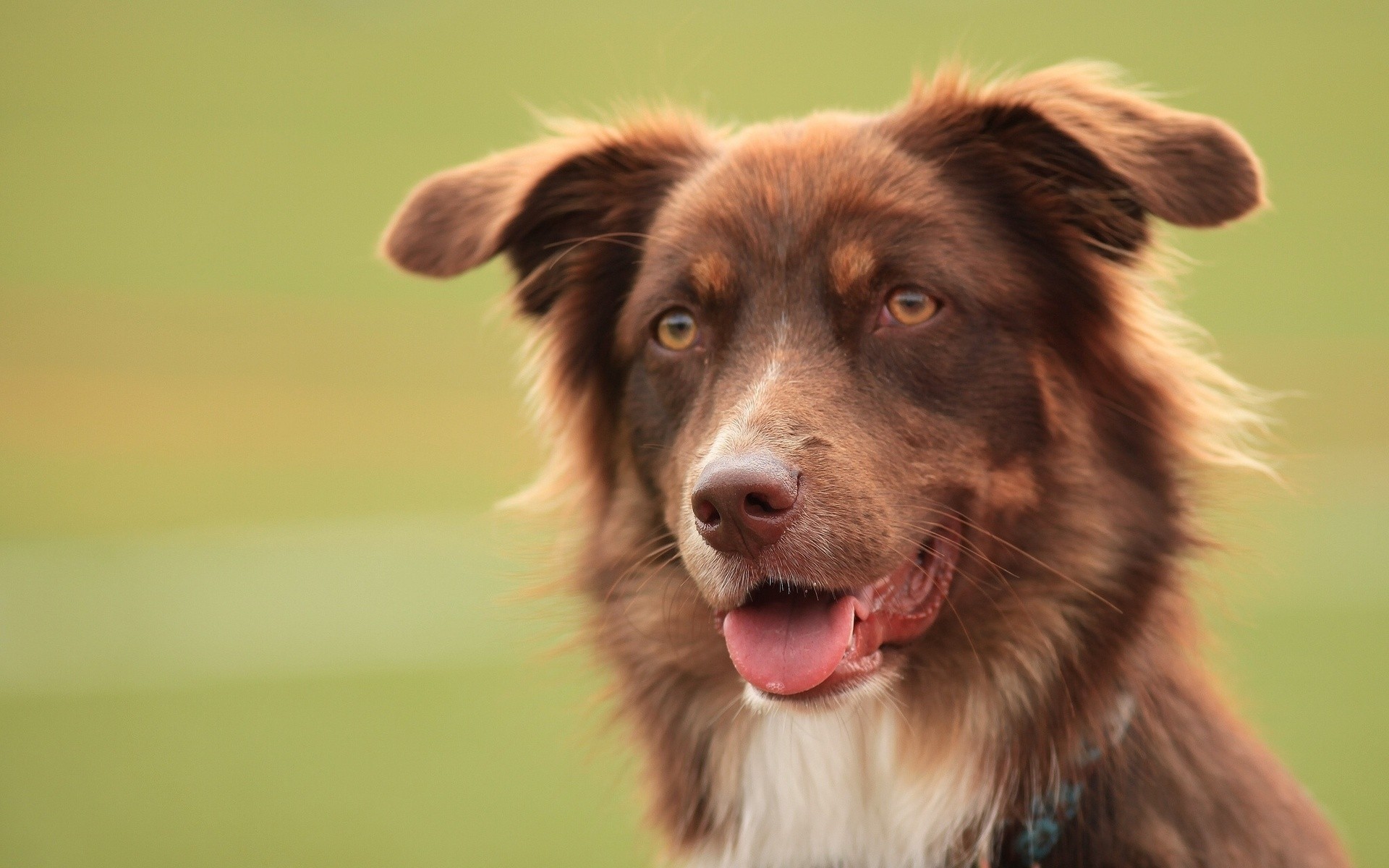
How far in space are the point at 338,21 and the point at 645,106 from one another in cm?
2348

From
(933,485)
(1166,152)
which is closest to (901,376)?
(933,485)

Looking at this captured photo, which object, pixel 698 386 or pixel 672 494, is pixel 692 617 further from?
pixel 698 386

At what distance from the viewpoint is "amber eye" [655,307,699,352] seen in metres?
3.80

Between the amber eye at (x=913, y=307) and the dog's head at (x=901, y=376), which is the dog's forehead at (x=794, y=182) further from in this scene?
the amber eye at (x=913, y=307)

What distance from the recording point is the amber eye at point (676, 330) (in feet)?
12.5

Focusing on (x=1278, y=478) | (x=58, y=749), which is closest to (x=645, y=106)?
(x=1278, y=478)

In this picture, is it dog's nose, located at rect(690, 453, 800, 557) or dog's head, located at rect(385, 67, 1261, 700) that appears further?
dog's head, located at rect(385, 67, 1261, 700)

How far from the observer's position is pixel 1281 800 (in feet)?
11.5

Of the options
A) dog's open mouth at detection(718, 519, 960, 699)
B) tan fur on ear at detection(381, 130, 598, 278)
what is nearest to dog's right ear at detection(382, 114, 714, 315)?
tan fur on ear at detection(381, 130, 598, 278)

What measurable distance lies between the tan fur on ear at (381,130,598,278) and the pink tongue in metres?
1.20

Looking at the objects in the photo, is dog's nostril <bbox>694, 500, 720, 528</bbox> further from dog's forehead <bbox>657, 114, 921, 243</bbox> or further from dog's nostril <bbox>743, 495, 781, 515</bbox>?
dog's forehead <bbox>657, 114, 921, 243</bbox>

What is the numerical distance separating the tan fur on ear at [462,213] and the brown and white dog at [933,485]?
0.01 m

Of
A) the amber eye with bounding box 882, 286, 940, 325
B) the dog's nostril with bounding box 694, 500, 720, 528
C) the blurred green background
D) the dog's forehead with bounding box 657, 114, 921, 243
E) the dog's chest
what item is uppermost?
the dog's forehead with bounding box 657, 114, 921, 243

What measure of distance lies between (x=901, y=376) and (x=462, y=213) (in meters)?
1.32
